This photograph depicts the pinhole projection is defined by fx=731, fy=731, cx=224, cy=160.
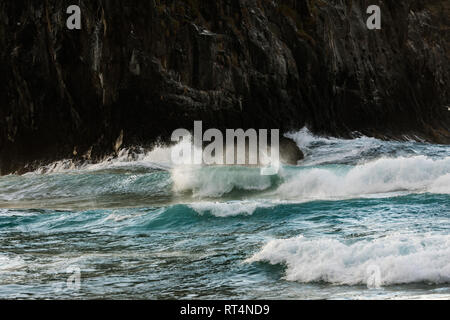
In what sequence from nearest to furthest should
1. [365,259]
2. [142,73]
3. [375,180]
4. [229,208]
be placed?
[365,259] < [229,208] < [375,180] < [142,73]

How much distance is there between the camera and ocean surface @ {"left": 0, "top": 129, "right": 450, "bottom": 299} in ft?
23.6

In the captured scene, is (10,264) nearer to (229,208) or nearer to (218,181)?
(229,208)

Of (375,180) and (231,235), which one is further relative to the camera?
(375,180)

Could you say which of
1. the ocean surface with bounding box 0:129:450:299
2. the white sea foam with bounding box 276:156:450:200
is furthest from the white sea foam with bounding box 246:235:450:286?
the white sea foam with bounding box 276:156:450:200

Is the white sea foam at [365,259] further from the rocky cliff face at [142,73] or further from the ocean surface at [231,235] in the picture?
the rocky cliff face at [142,73]

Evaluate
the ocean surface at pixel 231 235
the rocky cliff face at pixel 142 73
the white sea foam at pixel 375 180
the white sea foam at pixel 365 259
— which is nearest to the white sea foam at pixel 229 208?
the ocean surface at pixel 231 235

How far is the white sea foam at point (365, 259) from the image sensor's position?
7062 mm

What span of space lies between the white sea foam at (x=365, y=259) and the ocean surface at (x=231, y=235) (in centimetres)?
1

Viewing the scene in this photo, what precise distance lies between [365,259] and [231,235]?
3.50m

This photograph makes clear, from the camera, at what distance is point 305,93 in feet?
97.2

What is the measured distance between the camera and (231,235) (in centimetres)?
1086

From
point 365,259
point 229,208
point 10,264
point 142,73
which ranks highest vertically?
point 142,73

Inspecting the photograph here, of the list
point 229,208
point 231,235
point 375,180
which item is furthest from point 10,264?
point 375,180

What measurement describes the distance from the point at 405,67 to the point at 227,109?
17407 millimetres
